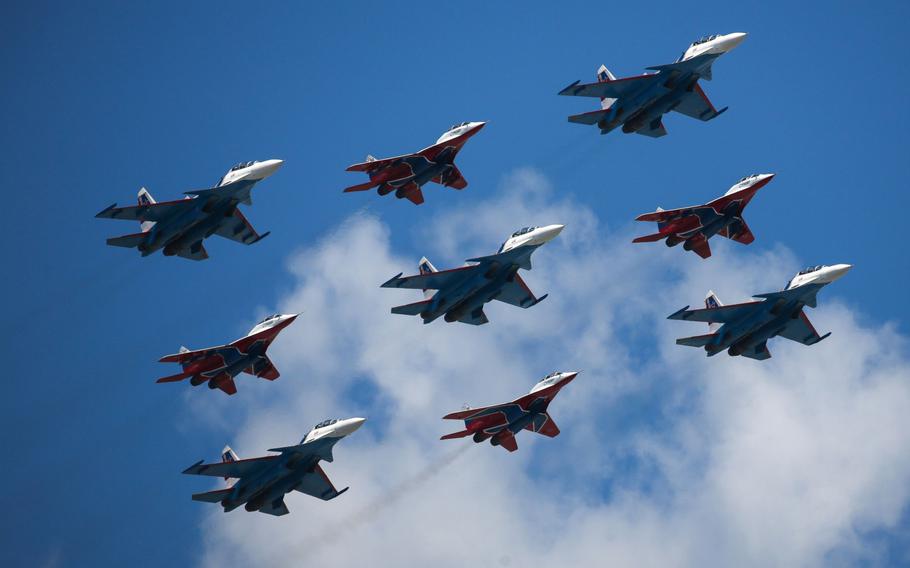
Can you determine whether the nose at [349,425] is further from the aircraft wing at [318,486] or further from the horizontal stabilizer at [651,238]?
the horizontal stabilizer at [651,238]

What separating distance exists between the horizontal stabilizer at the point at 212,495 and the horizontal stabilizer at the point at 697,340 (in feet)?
114

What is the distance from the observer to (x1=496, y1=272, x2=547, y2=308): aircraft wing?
12294 cm

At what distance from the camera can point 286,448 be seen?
116125 mm

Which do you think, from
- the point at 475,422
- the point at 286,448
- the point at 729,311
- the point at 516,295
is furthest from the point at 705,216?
the point at 286,448

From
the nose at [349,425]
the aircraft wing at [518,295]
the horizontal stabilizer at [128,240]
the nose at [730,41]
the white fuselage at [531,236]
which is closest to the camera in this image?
the nose at [349,425]

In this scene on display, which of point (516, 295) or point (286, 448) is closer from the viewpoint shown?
point (286, 448)

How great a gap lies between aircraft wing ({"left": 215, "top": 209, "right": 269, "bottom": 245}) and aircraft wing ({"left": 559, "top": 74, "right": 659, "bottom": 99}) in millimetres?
25485

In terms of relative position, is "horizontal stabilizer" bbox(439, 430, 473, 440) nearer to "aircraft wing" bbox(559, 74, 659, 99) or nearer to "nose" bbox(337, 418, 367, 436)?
"nose" bbox(337, 418, 367, 436)

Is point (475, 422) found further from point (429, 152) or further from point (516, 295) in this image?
point (429, 152)

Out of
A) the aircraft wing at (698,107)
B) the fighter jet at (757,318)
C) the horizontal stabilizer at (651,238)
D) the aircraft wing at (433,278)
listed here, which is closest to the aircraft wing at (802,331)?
the fighter jet at (757,318)

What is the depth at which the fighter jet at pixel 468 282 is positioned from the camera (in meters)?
118

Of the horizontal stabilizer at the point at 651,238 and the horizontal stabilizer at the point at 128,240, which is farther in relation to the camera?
the horizontal stabilizer at the point at 651,238

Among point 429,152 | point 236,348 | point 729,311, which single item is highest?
point 429,152

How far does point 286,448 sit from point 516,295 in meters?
20.9
